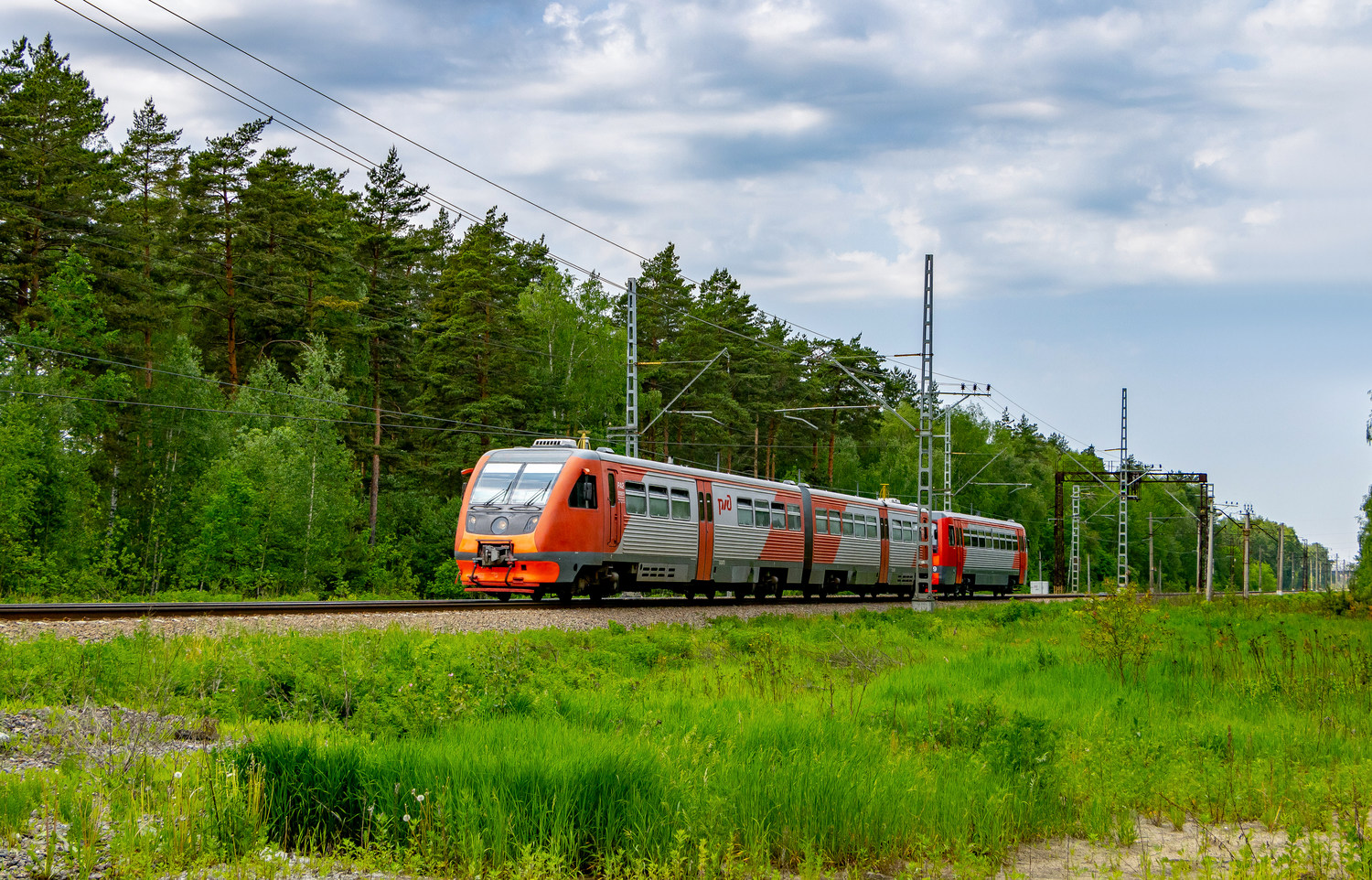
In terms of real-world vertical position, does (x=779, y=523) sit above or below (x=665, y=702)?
above

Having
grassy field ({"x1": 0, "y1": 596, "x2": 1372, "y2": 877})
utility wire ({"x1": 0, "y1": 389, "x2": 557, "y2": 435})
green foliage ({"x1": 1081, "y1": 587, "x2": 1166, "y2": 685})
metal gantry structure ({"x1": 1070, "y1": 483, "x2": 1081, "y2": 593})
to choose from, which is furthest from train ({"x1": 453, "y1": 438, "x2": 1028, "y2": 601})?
metal gantry structure ({"x1": 1070, "y1": 483, "x2": 1081, "y2": 593})

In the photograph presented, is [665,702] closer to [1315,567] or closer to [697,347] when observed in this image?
[697,347]

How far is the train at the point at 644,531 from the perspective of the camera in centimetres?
2292

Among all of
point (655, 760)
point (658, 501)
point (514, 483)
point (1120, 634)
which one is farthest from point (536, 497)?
point (655, 760)

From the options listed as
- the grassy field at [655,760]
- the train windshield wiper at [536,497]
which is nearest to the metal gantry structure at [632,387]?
the train windshield wiper at [536,497]

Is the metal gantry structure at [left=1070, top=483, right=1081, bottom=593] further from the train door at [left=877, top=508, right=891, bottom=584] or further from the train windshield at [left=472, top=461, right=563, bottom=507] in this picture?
the train windshield at [left=472, top=461, right=563, bottom=507]

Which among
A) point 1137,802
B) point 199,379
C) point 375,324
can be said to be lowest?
point 1137,802

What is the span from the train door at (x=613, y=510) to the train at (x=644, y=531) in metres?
0.04

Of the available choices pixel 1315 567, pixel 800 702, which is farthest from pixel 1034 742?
pixel 1315 567

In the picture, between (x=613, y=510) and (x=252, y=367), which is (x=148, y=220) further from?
(x=613, y=510)

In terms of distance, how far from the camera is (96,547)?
4094 cm

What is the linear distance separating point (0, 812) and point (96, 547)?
38824mm

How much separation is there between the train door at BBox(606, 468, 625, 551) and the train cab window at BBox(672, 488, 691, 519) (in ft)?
7.72

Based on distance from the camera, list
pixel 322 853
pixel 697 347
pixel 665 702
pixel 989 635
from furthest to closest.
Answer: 1. pixel 697 347
2. pixel 989 635
3. pixel 665 702
4. pixel 322 853
